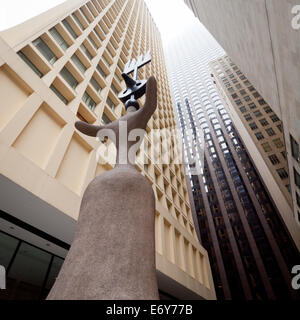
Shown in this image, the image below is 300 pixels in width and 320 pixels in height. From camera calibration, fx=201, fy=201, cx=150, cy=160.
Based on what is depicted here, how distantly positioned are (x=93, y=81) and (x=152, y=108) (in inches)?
430

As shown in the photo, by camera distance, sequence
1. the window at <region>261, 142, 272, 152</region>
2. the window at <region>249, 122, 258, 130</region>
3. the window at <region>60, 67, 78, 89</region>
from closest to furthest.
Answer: the window at <region>60, 67, 78, 89</region>, the window at <region>261, 142, 272, 152</region>, the window at <region>249, 122, 258, 130</region>

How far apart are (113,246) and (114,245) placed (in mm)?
18

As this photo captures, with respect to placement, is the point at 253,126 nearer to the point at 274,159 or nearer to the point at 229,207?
the point at 274,159

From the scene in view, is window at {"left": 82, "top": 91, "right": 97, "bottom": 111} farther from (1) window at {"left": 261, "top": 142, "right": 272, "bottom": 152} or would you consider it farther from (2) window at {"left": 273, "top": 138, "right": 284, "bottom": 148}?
(2) window at {"left": 273, "top": 138, "right": 284, "bottom": 148}

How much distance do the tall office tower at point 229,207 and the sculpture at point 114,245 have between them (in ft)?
171

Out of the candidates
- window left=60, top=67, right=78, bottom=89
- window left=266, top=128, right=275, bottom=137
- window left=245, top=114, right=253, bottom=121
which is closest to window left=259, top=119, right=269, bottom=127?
window left=266, top=128, right=275, bottom=137

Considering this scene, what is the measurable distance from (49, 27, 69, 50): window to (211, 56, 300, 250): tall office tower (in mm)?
31945

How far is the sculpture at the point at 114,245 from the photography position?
7.28ft

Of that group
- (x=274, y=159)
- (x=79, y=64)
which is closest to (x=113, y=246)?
(x=79, y=64)

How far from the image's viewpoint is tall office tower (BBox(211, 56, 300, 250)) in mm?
34781

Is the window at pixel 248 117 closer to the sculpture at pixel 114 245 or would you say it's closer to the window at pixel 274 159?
the window at pixel 274 159

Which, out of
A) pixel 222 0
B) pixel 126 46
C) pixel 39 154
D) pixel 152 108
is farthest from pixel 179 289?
pixel 126 46

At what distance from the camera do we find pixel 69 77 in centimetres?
1126

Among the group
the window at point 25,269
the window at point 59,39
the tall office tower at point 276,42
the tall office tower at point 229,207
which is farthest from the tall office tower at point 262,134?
the window at point 25,269
